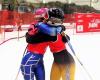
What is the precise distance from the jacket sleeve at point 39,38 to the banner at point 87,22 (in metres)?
15.8

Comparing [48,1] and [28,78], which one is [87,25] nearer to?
[28,78]

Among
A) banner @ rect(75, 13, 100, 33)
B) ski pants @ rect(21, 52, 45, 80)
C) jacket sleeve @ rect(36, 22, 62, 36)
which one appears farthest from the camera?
banner @ rect(75, 13, 100, 33)

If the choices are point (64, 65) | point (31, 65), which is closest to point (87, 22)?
point (64, 65)

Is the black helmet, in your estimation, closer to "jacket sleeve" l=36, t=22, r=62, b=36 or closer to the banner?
"jacket sleeve" l=36, t=22, r=62, b=36

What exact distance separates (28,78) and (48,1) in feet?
124

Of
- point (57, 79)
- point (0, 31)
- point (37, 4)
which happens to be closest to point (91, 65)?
point (57, 79)

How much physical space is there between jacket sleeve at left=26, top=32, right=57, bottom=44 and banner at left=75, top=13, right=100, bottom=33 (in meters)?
15.8

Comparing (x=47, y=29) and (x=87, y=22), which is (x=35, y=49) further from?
(x=87, y=22)

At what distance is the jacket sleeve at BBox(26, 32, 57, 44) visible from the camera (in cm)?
434

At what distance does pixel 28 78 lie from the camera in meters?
4.58

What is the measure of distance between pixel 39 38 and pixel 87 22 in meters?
16.5

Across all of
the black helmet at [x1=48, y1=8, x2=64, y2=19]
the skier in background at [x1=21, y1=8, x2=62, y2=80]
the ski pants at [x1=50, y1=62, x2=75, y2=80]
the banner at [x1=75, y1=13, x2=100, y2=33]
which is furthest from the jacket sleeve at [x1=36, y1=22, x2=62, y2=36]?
the banner at [x1=75, y1=13, x2=100, y2=33]

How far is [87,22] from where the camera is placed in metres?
20.7

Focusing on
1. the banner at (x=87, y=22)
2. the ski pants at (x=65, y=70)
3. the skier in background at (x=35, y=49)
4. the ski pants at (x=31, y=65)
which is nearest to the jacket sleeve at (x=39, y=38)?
the skier in background at (x=35, y=49)
